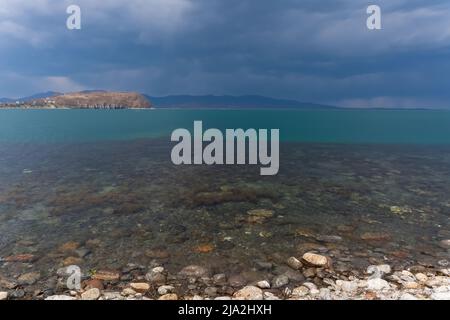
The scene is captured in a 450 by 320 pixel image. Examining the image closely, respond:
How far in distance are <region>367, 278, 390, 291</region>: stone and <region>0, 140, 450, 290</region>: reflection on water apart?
116cm

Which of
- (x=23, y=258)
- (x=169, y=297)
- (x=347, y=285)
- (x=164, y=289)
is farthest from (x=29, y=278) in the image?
(x=347, y=285)

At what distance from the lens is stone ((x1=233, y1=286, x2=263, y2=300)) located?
9095mm

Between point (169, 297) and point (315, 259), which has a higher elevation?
point (315, 259)

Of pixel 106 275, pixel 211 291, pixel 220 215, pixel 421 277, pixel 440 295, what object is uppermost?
pixel 220 215

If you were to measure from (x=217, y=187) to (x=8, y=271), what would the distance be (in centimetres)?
1447

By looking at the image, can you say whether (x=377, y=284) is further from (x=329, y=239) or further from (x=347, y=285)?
(x=329, y=239)

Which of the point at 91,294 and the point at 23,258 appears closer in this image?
the point at 91,294

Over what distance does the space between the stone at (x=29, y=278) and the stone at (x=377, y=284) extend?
35.3 feet

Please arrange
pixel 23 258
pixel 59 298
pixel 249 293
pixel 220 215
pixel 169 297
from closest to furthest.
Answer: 1. pixel 59 298
2. pixel 169 297
3. pixel 249 293
4. pixel 23 258
5. pixel 220 215

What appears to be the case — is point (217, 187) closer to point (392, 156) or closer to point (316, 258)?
point (316, 258)

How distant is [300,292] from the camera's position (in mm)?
9328

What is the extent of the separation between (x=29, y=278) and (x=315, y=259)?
9.91 meters

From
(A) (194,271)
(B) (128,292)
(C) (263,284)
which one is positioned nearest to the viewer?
(B) (128,292)

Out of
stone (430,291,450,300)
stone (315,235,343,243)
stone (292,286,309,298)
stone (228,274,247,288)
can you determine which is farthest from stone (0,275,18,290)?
stone (430,291,450,300)
